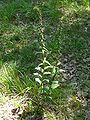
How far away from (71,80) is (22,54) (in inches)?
43.1

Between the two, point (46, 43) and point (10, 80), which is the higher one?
point (46, 43)

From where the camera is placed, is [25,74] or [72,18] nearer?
[25,74]

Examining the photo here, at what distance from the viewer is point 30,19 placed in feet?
21.4

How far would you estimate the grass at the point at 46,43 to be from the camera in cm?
466

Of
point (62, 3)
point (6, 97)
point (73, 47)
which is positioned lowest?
point (6, 97)

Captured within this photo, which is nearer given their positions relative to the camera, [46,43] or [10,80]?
[10,80]

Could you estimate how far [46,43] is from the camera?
5.69m

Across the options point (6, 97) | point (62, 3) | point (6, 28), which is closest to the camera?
point (6, 97)

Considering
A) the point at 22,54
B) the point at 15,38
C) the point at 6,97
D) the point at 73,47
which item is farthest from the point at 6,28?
the point at 6,97

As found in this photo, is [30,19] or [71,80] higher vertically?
[30,19]

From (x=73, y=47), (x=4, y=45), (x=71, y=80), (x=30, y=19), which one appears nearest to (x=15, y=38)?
(x=4, y=45)

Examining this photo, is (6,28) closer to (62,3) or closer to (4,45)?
(4,45)

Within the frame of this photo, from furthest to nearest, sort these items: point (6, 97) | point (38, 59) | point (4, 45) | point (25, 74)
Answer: point (4, 45) < point (38, 59) < point (25, 74) < point (6, 97)

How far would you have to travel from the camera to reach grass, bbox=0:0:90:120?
15.3 ft
